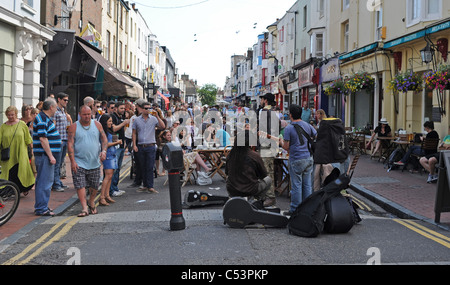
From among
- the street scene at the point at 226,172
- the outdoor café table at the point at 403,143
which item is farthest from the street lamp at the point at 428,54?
Result: the outdoor café table at the point at 403,143

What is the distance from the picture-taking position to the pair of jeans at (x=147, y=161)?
1050 cm

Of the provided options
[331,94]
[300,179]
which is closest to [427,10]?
[300,179]

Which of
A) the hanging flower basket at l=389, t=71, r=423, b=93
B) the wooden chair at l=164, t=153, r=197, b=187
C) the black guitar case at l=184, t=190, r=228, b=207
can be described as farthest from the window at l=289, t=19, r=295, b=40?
the black guitar case at l=184, t=190, r=228, b=207

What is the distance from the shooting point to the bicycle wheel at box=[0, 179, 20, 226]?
23.8 ft

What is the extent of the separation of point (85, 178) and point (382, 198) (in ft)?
19.4

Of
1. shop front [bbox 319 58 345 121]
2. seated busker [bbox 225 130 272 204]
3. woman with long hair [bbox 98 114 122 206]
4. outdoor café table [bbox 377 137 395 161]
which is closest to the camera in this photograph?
seated busker [bbox 225 130 272 204]

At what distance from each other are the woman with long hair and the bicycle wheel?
1.95 meters

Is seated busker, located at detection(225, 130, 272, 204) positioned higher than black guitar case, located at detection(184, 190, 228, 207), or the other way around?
seated busker, located at detection(225, 130, 272, 204)

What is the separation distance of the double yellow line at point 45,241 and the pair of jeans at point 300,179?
3606 mm

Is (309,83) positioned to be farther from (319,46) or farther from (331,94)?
(331,94)

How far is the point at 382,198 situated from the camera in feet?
32.5

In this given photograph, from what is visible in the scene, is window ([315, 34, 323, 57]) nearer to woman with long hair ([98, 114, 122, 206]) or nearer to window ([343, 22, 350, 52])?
window ([343, 22, 350, 52])

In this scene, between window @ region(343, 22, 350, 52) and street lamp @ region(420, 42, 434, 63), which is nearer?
street lamp @ region(420, 42, 434, 63)
